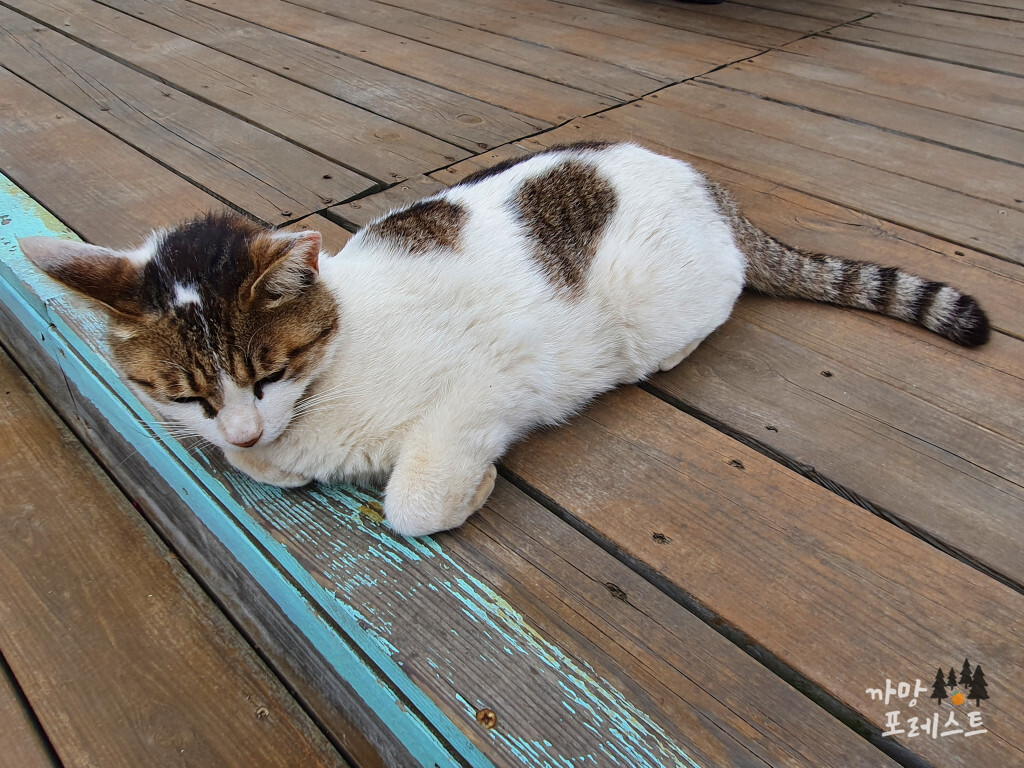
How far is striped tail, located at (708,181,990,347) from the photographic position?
187cm

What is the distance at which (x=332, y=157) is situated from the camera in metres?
2.82

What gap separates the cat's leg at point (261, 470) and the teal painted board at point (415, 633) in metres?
0.05

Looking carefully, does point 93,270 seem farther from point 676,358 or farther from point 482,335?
point 676,358

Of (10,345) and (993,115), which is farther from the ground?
(993,115)

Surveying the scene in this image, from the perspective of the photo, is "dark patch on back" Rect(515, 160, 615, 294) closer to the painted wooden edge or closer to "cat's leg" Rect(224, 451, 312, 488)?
"cat's leg" Rect(224, 451, 312, 488)

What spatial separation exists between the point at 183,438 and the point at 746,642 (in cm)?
138

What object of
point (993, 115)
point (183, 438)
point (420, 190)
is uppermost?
point (993, 115)

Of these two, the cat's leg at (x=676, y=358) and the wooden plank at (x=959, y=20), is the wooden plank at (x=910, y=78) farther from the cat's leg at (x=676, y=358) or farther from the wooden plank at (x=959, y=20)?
the cat's leg at (x=676, y=358)

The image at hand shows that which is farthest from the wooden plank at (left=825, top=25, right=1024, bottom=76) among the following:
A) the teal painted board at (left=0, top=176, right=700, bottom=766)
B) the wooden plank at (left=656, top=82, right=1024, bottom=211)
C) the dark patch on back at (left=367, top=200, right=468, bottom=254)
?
the teal painted board at (left=0, top=176, right=700, bottom=766)

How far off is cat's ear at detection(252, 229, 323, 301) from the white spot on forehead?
0.12m

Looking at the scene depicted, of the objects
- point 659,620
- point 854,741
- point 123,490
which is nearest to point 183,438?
point 123,490

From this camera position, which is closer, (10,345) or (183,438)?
(183,438)

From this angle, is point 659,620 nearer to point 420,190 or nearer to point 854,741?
point 854,741

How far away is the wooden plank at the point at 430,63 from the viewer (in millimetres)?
3258
